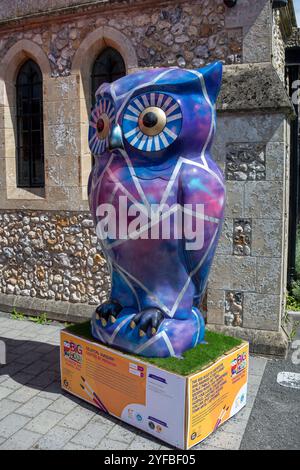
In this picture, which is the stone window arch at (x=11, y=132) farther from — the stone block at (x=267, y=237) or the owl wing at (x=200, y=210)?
the owl wing at (x=200, y=210)

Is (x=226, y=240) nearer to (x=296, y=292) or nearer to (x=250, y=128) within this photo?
(x=250, y=128)

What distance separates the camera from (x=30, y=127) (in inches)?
249

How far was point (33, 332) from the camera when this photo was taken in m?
5.62

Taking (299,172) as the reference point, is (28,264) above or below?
below

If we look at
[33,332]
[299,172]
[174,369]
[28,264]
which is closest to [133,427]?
[174,369]

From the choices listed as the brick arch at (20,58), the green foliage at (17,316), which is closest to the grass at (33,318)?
the green foliage at (17,316)

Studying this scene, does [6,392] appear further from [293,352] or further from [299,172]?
[299,172]

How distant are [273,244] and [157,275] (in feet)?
6.50

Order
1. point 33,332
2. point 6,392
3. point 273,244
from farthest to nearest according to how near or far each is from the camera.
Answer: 1. point 33,332
2. point 273,244
3. point 6,392

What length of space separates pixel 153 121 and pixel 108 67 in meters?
3.09

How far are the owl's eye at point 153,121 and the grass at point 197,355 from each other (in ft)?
4.89

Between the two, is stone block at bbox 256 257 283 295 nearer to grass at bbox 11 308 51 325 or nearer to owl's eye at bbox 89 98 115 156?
owl's eye at bbox 89 98 115 156

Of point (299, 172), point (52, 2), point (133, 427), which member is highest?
point (52, 2)

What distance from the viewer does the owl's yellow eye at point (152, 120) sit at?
119 inches
